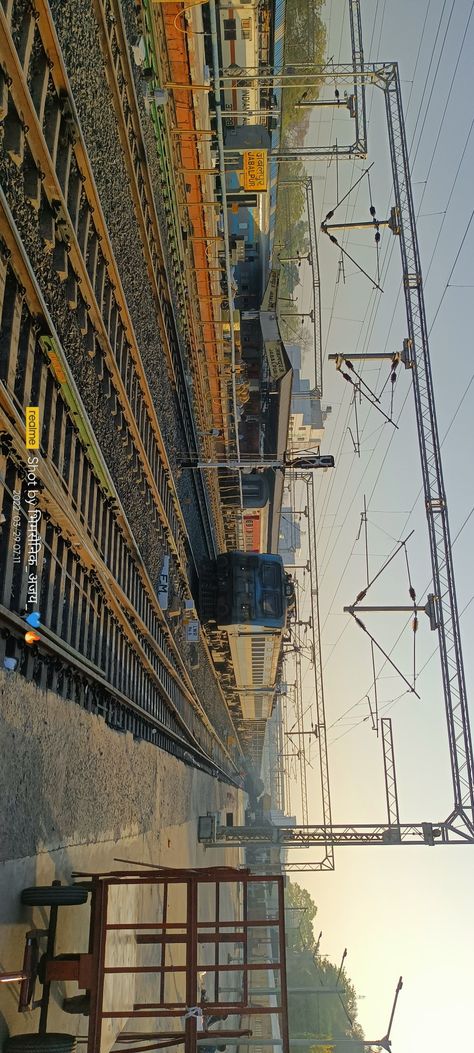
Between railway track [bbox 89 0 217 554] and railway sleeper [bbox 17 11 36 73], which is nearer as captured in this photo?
railway sleeper [bbox 17 11 36 73]

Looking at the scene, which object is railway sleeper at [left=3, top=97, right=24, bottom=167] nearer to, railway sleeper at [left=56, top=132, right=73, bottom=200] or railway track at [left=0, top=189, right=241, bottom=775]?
railway track at [left=0, top=189, right=241, bottom=775]

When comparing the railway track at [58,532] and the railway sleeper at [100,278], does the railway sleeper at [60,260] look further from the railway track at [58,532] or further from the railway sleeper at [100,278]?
the railway sleeper at [100,278]

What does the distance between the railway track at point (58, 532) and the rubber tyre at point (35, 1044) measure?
2404mm

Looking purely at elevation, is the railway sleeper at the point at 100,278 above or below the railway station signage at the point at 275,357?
below

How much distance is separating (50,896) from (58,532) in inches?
117

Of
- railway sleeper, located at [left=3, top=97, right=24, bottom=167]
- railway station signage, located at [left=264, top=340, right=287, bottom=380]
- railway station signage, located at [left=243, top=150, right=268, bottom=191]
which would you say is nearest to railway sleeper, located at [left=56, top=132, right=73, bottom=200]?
railway sleeper, located at [left=3, top=97, right=24, bottom=167]

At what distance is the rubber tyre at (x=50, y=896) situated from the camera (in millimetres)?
4898

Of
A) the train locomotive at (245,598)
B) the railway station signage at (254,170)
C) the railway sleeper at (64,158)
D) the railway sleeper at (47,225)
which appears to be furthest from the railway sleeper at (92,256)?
the train locomotive at (245,598)

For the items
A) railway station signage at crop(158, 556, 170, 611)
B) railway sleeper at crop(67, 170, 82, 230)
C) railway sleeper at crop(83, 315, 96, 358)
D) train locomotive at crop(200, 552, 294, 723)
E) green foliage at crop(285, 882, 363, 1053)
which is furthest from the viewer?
green foliage at crop(285, 882, 363, 1053)

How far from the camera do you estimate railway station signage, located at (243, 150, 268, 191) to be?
15.3 meters

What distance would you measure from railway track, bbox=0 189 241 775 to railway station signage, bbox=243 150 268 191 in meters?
10.6

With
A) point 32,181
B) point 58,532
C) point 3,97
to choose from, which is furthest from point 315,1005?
point 3,97

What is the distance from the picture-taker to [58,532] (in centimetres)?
628

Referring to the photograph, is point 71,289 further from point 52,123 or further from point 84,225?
point 52,123
